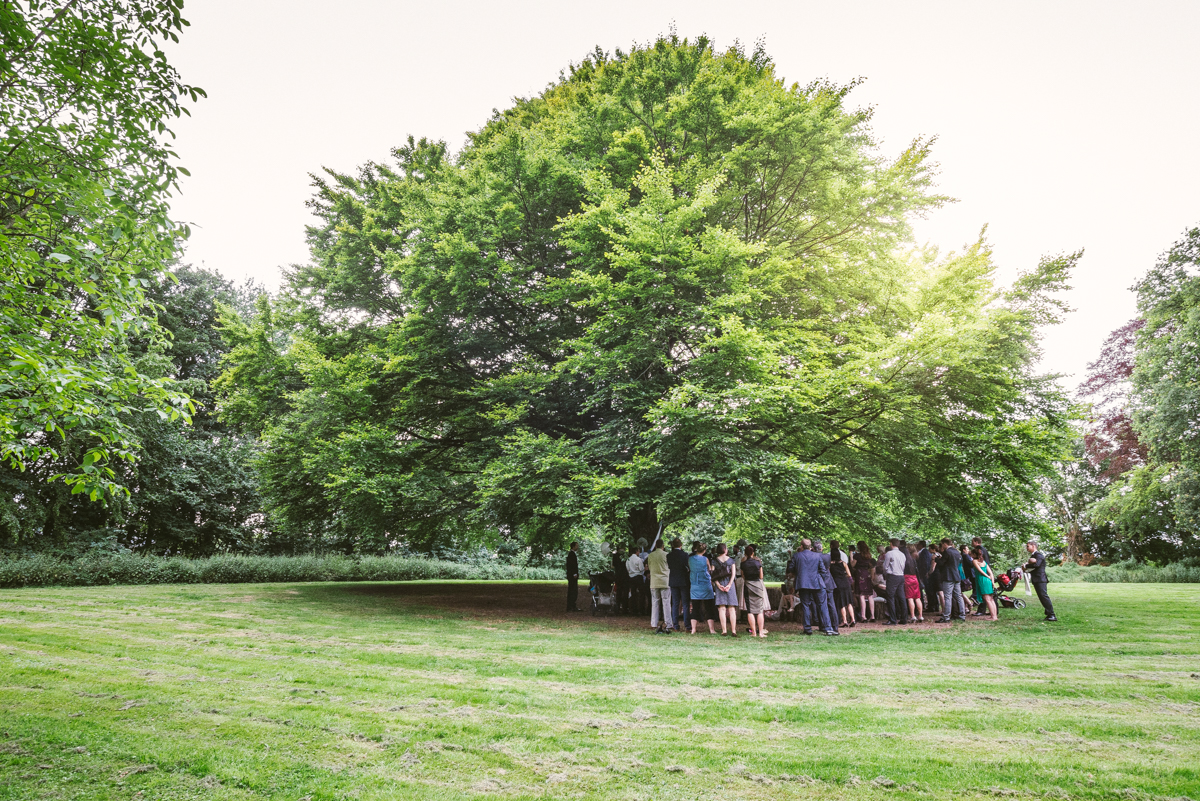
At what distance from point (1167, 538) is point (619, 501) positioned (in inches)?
1343

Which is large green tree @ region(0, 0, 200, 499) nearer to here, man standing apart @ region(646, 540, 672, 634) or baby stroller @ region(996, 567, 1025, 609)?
man standing apart @ region(646, 540, 672, 634)

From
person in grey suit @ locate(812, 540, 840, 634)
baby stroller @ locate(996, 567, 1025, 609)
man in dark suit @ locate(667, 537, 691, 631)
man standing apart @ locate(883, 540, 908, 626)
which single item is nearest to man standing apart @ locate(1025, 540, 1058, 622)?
man standing apart @ locate(883, 540, 908, 626)

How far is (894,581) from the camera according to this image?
12.5m

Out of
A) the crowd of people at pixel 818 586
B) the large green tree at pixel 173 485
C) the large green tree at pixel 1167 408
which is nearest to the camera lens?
the crowd of people at pixel 818 586

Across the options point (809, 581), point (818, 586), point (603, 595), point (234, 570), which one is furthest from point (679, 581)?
point (234, 570)

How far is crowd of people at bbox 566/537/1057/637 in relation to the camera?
37.1ft

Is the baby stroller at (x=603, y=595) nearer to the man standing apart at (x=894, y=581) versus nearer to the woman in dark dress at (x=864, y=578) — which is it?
the woman in dark dress at (x=864, y=578)

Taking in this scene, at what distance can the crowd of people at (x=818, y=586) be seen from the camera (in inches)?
446

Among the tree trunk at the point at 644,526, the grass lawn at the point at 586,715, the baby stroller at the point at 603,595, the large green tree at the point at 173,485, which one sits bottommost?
the grass lawn at the point at 586,715

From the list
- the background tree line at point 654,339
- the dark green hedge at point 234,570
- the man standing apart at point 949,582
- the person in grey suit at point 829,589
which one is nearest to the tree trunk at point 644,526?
the background tree line at point 654,339

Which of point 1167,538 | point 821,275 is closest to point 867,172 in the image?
point 821,275

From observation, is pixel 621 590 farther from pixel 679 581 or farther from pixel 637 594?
pixel 679 581

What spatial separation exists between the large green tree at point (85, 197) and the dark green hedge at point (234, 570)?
18500 mm

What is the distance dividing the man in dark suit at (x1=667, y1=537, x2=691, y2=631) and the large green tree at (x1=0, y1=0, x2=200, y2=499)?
8.74 m
